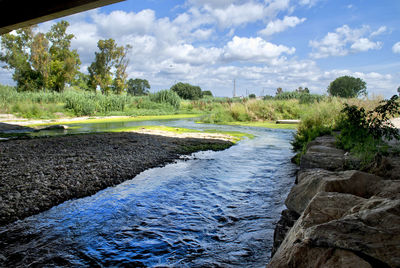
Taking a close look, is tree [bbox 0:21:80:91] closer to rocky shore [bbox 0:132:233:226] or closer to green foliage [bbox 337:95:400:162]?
rocky shore [bbox 0:132:233:226]

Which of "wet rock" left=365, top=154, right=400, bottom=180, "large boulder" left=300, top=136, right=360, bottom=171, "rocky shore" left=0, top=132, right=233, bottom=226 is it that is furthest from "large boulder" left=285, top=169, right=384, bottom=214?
"rocky shore" left=0, top=132, right=233, bottom=226

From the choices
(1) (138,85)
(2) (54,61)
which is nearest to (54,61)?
(2) (54,61)

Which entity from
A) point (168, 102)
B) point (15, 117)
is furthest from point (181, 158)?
point (168, 102)

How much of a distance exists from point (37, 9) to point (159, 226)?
9.73 feet

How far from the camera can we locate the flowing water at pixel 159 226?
240 centimetres

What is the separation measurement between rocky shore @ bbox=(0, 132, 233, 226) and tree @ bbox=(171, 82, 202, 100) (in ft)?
162

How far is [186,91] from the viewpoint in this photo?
57.0m

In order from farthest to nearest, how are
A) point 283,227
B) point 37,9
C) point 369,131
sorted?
1. point 369,131
2. point 37,9
3. point 283,227

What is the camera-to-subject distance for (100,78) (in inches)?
Result: 1272

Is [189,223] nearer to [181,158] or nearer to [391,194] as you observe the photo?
[391,194]

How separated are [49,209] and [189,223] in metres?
1.76

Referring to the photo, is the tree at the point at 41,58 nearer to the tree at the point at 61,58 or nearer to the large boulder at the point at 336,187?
the tree at the point at 61,58

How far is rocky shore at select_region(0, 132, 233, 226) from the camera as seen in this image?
11.5ft

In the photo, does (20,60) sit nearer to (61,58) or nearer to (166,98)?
(61,58)
